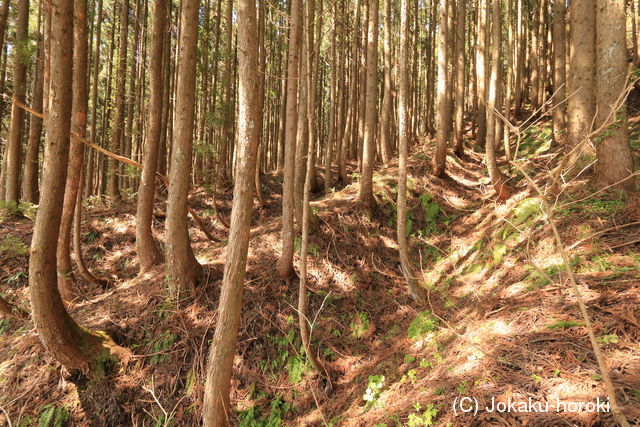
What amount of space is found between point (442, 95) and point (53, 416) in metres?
10.4

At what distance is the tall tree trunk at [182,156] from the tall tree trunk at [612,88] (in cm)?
664

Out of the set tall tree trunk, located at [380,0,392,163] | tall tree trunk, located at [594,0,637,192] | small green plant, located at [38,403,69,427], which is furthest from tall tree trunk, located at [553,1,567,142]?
small green plant, located at [38,403,69,427]

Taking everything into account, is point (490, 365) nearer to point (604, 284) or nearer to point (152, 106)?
point (604, 284)

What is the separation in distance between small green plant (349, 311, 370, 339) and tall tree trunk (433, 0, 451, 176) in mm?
5668

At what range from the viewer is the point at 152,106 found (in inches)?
271

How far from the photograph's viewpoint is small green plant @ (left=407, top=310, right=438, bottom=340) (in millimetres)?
5259

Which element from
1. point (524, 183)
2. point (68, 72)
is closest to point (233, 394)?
point (68, 72)

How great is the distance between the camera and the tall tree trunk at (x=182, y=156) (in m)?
5.50

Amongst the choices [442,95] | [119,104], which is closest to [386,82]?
[442,95]

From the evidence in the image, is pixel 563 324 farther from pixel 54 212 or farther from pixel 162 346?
pixel 54 212

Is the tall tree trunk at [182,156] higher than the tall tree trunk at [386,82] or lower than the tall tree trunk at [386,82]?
lower

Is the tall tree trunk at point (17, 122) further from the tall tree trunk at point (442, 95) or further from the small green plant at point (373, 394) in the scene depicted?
the small green plant at point (373, 394)

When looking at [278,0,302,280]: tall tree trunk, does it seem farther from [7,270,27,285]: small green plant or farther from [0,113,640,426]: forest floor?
[7,270,27,285]: small green plant

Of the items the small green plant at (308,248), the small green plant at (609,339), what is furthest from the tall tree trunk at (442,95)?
the small green plant at (609,339)
